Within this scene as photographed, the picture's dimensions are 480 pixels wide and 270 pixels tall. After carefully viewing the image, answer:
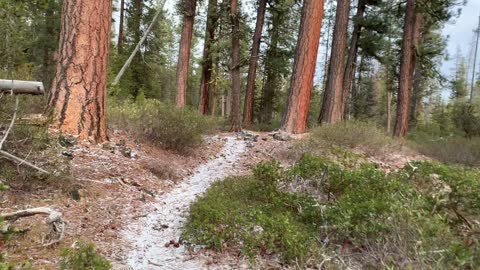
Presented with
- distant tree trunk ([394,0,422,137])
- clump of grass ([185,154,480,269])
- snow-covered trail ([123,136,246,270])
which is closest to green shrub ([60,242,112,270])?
snow-covered trail ([123,136,246,270])

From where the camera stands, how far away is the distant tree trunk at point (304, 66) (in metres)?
10.2

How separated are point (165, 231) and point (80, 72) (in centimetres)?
334

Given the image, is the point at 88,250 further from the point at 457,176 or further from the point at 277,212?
the point at 457,176

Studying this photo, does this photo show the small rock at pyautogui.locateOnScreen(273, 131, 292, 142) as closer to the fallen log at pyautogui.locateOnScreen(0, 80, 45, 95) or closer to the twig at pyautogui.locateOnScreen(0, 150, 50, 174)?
the twig at pyautogui.locateOnScreen(0, 150, 50, 174)

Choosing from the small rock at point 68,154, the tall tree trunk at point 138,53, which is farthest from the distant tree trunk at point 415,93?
the small rock at point 68,154

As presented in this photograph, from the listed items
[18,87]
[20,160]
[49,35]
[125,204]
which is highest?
[49,35]

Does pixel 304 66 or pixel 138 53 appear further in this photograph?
pixel 138 53

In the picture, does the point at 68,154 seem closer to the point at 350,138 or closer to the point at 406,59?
the point at 350,138

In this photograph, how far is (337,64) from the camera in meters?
11.9

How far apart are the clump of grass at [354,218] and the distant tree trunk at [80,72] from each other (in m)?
2.78

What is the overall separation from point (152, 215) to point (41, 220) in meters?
1.34

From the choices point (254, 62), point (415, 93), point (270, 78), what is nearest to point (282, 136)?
point (254, 62)

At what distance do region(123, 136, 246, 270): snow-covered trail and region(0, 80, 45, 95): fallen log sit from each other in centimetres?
189

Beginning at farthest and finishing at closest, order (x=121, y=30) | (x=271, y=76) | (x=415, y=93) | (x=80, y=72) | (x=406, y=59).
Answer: (x=415, y=93), (x=121, y=30), (x=271, y=76), (x=406, y=59), (x=80, y=72)
